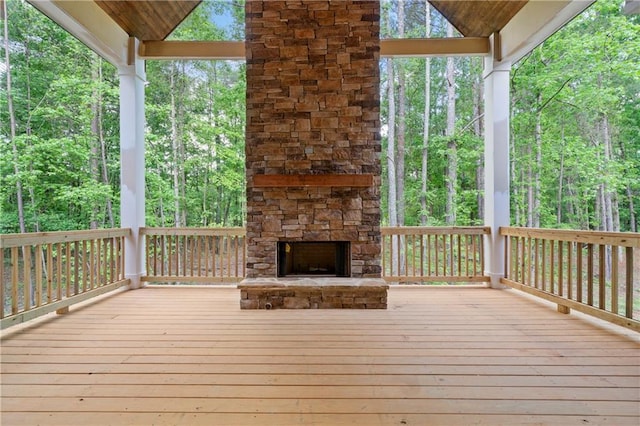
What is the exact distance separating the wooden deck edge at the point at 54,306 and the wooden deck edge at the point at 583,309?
538cm

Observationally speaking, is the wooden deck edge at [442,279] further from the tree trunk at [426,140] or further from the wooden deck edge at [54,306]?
the wooden deck edge at [54,306]

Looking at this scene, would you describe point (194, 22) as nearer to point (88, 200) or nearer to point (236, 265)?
point (88, 200)

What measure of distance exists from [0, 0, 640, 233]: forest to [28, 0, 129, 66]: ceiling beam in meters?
3.06

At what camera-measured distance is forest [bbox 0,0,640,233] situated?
6746 mm

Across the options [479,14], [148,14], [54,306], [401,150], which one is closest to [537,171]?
[401,150]

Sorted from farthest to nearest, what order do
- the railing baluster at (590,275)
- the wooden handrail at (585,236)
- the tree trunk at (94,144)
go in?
1. the tree trunk at (94,144)
2. the railing baluster at (590,275)
3. the wooden handrail at (585,236)

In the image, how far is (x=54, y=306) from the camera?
3.30 metres

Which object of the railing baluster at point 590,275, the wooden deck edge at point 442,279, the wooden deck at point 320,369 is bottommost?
the wooden deck at point 320,369

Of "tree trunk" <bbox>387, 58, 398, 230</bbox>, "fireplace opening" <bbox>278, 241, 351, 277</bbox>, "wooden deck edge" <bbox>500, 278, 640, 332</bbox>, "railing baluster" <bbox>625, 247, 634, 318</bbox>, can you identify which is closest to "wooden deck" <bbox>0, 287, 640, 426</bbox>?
"wooden deck edge" <bbox>500, 278, 640, 332</bbox>

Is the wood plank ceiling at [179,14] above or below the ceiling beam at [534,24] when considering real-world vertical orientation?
above

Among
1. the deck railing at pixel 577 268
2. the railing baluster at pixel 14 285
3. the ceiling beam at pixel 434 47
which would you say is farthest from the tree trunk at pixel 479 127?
the railing baluster at pixel 14 285

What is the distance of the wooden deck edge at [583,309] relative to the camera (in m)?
2.76

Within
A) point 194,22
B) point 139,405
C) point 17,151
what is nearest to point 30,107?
point 17,151

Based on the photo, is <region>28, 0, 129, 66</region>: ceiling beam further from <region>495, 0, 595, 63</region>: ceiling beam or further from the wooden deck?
<region>495, 0, 595, 63</region>: ceiling beam
